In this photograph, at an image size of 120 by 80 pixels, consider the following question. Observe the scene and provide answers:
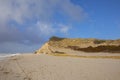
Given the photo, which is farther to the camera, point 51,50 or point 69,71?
point 51,50

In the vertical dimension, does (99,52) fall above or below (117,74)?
above

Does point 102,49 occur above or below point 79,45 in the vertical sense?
below

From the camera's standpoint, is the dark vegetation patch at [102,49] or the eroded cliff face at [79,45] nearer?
the dark vegetation patch at [102,49]

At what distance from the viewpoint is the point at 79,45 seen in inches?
944

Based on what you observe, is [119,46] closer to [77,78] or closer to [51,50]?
[51,50]

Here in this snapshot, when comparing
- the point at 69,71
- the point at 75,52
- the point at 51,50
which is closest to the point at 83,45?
the point at 75,52

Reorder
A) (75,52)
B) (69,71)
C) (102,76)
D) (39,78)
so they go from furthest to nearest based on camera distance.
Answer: (75,52) < (69,71) < (102,76) < (39,78)

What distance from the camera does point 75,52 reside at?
2330 cm

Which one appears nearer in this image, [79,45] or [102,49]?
[102,49]

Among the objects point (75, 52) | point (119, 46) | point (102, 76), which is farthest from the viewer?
point (75, 52)

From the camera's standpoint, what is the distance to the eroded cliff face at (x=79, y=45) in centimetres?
2252

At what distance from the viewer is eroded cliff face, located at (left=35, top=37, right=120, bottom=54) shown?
22.5 meters

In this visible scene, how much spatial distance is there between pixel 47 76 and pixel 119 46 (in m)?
13.2

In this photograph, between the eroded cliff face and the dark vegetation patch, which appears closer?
the dark vegetation patch
